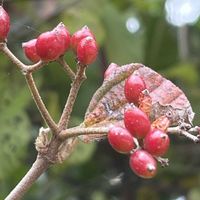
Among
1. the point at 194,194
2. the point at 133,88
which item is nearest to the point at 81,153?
the point at 194,194

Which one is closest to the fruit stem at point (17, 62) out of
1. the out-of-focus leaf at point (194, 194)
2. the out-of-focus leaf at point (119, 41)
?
the out-of-focus leaf at point (194, 194)

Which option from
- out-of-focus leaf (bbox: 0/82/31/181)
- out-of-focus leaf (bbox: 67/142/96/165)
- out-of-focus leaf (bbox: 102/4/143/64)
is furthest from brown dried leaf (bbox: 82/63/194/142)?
out-of-focus leaf (bbox: 102/4/143/64)

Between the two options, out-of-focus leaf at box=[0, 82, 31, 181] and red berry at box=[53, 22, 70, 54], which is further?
out-of-focus leaf at box=[0, 82, 31, 181]

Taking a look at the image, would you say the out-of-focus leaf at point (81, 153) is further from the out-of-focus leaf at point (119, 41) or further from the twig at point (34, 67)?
the twig at point (34, 67)

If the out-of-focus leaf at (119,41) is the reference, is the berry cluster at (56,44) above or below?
above

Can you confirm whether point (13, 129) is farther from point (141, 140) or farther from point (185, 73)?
point (141, 140)

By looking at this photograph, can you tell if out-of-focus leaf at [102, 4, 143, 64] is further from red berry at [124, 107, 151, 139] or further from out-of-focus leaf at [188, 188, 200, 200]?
red berry at [124, 107, 151, 139]

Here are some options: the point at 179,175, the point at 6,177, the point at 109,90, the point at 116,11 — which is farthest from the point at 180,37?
the point at 109,90
